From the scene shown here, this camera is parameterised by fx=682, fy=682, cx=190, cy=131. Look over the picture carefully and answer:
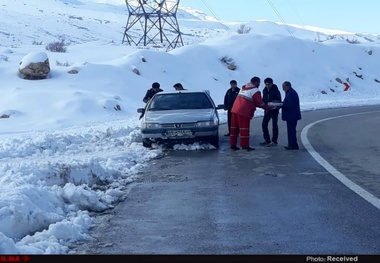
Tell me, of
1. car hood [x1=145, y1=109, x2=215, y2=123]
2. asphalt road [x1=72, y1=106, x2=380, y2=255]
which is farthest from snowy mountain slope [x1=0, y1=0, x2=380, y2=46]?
asphalt road [x1=72, y1=106, x2=380, y2=255]

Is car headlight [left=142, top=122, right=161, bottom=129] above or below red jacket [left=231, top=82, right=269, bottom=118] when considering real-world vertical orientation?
below

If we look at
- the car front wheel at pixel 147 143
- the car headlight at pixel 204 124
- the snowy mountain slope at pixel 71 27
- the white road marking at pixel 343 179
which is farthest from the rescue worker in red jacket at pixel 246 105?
the snowy mountain slope at pixel 71 27

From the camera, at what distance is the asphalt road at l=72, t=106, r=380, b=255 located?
6.91 metres

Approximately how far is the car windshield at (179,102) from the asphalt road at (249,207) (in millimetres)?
2267

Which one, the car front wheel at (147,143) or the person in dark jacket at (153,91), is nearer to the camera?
the car front wheel at (147,143)

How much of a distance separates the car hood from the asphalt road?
3.50 feet

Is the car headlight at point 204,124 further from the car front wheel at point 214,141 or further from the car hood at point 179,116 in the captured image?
the car front wheel at point 214,141

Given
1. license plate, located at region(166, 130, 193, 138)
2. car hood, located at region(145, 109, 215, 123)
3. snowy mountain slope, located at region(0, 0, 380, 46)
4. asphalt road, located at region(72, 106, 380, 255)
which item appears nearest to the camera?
asphalt road, located at region(72, 106, 380, 255)

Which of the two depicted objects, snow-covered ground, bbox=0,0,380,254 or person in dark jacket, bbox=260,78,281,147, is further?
person in dark jacket, bbox=260,78,281,147

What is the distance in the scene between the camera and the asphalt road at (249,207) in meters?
6.91

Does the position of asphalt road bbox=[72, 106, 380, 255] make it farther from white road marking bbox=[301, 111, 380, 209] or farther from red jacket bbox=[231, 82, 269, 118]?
red jacket bbox=[231, 82, 269, 118]

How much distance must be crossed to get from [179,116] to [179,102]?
129 centimetres

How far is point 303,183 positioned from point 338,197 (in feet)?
4.45

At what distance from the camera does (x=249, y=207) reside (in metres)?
8.91
